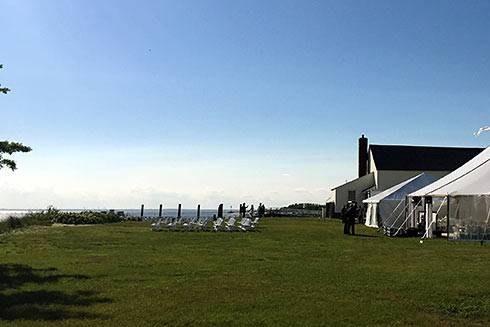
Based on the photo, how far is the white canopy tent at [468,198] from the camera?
20.9 meters

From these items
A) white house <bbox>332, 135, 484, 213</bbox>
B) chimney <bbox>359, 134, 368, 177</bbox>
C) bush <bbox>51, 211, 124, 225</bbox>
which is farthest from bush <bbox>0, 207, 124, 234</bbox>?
chimney <bbox>359, 134, 368, 177</bbox>

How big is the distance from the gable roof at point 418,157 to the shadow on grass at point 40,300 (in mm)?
39295

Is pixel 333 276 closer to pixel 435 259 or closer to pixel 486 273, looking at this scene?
pixel 486 273

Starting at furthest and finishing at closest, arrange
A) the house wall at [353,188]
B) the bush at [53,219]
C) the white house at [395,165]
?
the house wall at [353,188]
the white house at [395,165]
the bush at [53,219]

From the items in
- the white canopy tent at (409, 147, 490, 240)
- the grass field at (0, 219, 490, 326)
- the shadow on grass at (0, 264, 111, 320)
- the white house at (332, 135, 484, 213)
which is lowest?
the shadow on grass at (0, 264, 111, 320)

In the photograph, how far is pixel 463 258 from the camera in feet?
46.8

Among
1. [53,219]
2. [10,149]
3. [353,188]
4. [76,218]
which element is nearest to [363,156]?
[353,188]

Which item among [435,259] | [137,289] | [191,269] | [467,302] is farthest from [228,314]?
[435,259]

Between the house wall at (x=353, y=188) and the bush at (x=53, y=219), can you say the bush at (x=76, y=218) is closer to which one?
the bush at (x=53, y=219)

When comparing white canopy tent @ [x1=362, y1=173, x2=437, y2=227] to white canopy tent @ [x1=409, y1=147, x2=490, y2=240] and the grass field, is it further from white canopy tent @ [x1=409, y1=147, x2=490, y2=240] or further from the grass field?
the grass field

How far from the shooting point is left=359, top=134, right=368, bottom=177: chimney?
51.0m

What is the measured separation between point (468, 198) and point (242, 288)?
51.4ft

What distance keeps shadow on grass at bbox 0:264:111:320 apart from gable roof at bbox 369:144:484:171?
39.3 m

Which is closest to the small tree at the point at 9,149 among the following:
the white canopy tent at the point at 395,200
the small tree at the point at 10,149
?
the small tree at the point at 10,149
